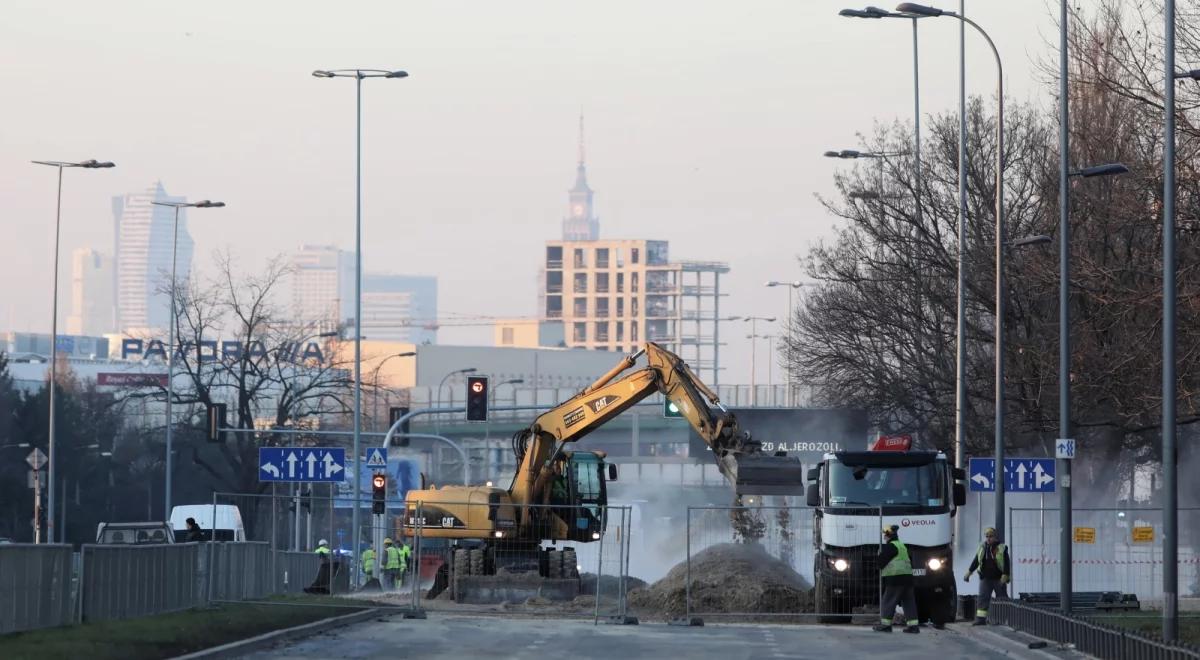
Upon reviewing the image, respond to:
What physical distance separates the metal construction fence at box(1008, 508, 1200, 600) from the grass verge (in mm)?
13349

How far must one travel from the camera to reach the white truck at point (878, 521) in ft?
102

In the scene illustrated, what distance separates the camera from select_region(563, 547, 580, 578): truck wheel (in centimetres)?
3800

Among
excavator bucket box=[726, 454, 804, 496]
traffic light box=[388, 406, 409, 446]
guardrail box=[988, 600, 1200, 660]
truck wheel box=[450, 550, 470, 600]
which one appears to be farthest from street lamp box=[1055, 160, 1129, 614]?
traffic light box=[388, 406, 409, 446]

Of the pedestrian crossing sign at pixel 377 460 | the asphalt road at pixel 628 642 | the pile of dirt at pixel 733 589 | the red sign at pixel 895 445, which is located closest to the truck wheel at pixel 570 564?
the pile of dirt at pixel 733 589

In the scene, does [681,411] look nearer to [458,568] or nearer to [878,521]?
[458,568]

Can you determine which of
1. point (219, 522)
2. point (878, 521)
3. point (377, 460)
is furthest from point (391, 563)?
point (878, 521)

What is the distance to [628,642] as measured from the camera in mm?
25797

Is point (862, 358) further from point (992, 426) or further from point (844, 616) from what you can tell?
point (844, 616)

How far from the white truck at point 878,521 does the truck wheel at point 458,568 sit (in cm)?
788

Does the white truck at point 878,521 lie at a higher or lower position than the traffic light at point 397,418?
lower

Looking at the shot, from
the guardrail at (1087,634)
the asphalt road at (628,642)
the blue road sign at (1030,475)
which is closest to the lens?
the guardrail at (1087,634)

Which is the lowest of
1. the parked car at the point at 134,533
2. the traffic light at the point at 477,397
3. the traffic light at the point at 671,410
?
the parked car at the point at 134,533

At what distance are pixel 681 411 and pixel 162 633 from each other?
47.7 feet

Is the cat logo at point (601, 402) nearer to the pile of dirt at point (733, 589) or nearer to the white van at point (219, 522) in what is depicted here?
the pile of dirt at point (733, 589)
